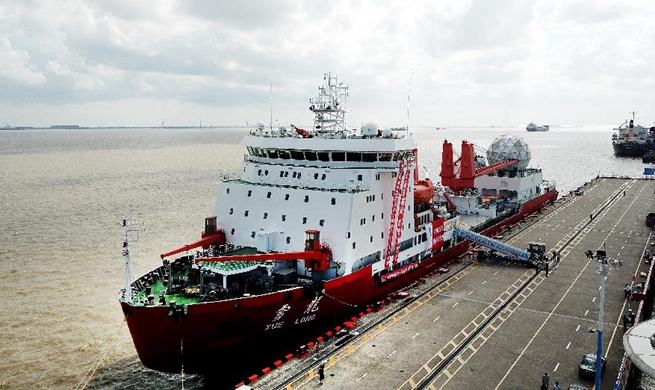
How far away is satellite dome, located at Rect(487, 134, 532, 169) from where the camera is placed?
6619cm

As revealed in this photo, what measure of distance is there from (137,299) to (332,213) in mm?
10821

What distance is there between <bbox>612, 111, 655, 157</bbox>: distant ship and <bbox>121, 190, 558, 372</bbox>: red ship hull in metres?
171

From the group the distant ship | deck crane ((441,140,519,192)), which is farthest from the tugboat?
the distant ship

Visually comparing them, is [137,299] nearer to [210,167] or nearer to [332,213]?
[332,213]

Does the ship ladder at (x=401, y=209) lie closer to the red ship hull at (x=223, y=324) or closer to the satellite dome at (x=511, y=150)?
the red ship hull at (x=223, y=324)

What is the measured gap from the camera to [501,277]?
117 feet

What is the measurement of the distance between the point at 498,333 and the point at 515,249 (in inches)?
581

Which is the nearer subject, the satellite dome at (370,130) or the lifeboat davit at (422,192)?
the satellite dome at (370,130)

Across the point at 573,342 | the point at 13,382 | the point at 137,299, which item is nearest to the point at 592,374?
the point at 573,342

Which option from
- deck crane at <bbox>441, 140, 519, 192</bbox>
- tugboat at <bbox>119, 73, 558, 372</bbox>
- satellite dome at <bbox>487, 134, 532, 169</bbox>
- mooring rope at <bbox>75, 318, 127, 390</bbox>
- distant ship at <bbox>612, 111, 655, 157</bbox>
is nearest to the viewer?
tugboat at <bbox>119, 73, 558, 372</bbox>

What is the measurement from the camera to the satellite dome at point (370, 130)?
31.1 metres

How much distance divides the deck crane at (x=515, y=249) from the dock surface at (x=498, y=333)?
34.5 inches

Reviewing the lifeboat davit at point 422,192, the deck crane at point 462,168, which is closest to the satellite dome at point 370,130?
the lifeboat davit at point 422,192

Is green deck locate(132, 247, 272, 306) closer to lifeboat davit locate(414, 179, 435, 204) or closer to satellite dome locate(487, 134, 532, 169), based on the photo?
lifeboat davit locate(414, 179, 435, 204)
